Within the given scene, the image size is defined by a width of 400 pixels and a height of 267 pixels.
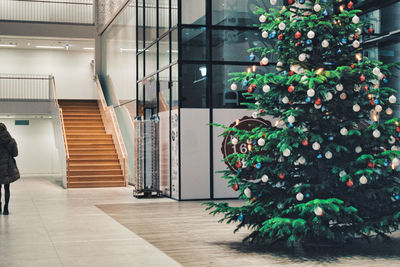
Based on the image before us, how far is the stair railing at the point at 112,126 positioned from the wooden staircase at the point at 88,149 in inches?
8.5

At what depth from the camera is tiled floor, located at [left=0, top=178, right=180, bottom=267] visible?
6.77 metres

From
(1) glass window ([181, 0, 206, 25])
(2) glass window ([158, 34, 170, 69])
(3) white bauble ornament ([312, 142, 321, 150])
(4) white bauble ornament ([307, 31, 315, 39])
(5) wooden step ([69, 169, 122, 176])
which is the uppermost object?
(1) glass window ([181, 0, 206, 25])

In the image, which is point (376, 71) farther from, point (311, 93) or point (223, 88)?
point (223, 88)

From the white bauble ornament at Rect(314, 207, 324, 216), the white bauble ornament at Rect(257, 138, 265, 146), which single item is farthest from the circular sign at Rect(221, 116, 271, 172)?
the white bauble ornament at Rect(314, 207, 324, 216)

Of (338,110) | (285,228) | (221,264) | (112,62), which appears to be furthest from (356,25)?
(112,62)

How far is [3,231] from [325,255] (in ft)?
15.5

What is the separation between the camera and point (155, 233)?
28.8 feet

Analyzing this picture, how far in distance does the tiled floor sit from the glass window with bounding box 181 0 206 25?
4124 millimetres

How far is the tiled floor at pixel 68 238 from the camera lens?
677 cm

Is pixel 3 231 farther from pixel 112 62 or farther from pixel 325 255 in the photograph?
pixel 112 62

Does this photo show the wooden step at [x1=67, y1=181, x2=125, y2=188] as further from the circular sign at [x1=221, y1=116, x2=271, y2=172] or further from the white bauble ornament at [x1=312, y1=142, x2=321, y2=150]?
the white bauble ornament at [x1=312, y1=142, x2=321, y2=150]

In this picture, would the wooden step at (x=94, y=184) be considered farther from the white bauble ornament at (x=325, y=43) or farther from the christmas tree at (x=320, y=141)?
the white bauble ornament at (x=325, y=43)

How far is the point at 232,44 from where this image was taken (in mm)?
13891

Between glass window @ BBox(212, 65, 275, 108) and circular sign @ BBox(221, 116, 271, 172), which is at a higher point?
glass window @ BBox(212, 65, 275, 108)
